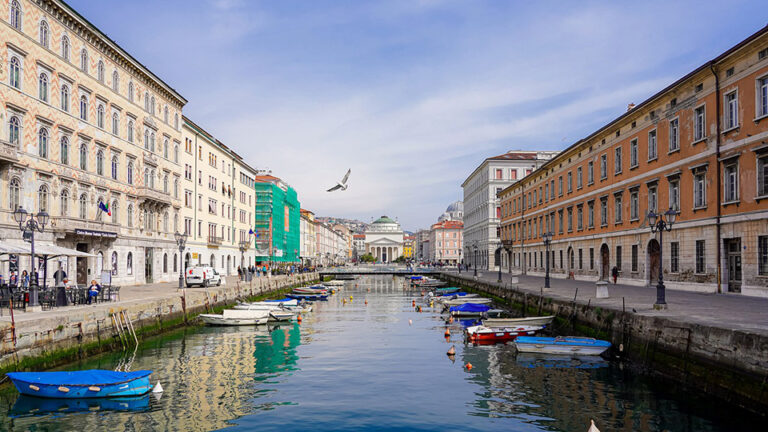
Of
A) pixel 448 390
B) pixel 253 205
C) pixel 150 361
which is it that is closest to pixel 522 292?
pixel 448 390

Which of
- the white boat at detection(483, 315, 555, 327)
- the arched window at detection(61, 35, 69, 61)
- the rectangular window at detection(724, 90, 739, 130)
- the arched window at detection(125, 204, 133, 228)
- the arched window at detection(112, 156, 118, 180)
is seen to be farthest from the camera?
the arched window at detection(125, 204, 133, 228)

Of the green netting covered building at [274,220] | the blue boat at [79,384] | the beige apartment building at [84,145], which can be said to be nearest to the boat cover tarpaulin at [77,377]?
the blue boat at [79,384]

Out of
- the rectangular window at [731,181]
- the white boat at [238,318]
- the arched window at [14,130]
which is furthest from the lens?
the white boat at [238,318]

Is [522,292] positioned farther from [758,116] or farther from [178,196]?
[178,196]

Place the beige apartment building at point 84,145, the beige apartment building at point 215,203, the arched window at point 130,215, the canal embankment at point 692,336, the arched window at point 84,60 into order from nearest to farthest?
the canal embankment at point 692,336, the beige apartment building at point 84,145, the arched window at point 84,60, the arched window at point 130,215, the beige apartment building at point 215,203

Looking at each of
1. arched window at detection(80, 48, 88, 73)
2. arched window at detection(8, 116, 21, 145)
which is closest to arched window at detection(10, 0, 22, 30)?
arched window at detection(8, 116, 21, 145)

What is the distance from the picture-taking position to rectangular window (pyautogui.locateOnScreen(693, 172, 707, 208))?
31734 mm

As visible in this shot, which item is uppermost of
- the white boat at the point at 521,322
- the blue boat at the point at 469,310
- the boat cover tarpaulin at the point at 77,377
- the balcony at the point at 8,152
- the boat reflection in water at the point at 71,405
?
the balcony at the point at 8,152

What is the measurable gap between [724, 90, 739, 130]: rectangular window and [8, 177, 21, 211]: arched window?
40378mm

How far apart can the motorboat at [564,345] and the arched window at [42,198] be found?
30188 mm

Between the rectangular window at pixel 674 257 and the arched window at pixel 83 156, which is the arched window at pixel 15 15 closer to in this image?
the arched window at pixel 83 156

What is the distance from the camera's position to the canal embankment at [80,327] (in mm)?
18062

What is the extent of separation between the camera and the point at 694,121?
32.9 meters

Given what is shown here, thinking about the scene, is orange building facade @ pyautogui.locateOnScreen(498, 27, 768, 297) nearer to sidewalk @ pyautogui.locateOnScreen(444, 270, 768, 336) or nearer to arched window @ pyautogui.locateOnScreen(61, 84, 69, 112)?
sidewalk @ pyautogui.locateOnScreen(444, 270, 768, 336)
